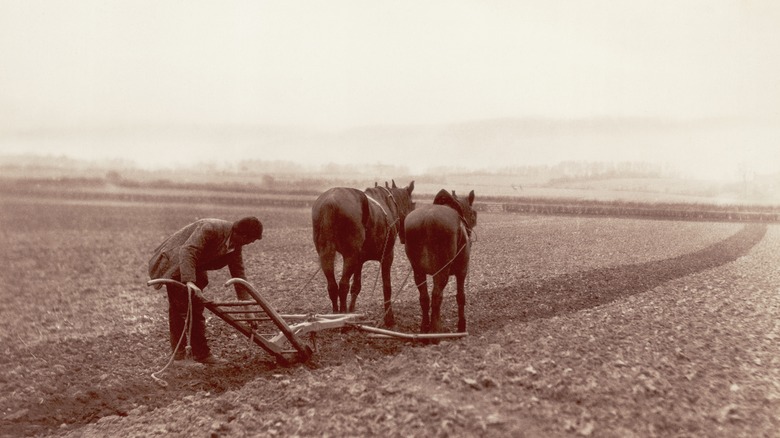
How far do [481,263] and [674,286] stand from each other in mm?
6572

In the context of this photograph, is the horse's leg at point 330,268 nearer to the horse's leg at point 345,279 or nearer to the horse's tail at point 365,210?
the horse's leg at point 345,279

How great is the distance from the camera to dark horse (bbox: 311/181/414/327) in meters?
9.41

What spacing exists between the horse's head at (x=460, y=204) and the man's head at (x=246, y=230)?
2733 mm

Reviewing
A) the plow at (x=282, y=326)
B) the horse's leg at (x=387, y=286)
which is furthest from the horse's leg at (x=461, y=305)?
the horse's leg at (x=387, y=286)

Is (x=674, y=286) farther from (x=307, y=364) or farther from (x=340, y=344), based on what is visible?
(x=307, y=364)

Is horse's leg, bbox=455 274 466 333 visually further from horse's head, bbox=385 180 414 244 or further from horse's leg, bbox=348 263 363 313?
horse's head, bbox=385 180 414 244

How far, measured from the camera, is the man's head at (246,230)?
7297mm

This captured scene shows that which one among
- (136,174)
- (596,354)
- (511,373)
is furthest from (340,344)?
(136,174)

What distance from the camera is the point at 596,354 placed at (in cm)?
699

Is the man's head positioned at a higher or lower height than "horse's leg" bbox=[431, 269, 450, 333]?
higher

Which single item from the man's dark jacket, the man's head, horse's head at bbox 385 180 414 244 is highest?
horse's head at bbox 385 180 414 244

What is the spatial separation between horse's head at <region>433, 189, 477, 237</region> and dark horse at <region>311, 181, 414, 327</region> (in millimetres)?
899

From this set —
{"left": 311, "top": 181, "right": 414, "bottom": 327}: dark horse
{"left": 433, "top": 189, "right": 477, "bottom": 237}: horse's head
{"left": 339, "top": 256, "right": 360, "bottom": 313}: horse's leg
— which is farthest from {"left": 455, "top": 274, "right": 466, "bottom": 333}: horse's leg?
{"left": 339, "top": 256, "right": 360, "bottom": 313}: horse's leg

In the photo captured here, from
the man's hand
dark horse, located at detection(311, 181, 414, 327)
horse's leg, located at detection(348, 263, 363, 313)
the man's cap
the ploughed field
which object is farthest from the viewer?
horse's leg, located at detection(348, 263, 363, 313)
